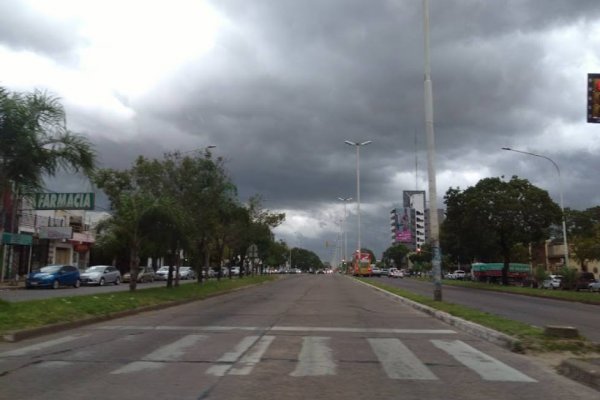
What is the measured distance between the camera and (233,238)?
4709cm

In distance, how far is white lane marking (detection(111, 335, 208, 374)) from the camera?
29.0ft

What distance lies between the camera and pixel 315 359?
32.2 ft

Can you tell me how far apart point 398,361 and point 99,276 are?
3676 cm

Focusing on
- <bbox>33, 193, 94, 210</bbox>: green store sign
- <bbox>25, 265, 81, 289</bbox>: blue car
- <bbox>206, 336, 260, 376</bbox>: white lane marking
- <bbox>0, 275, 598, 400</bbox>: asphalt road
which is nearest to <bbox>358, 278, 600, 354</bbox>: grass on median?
<bbox>0, 275, 598, 400</bbox>: asphalt road

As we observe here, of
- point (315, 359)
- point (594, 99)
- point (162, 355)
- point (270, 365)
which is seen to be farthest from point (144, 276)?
point (270, 365)

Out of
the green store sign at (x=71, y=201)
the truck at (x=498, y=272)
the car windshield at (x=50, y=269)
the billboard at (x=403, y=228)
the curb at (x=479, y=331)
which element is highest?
the billboard at (x=403, y=228)

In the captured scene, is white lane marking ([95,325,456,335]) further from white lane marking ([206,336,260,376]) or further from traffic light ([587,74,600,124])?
traffic light ([587,74,600,124])

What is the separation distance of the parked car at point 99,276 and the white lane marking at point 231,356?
3271 cm

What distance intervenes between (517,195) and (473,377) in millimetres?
41642

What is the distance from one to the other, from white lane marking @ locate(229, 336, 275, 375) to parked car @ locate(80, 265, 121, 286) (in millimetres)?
32844

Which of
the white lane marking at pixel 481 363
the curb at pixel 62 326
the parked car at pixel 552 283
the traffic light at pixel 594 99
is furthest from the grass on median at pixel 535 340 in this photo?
the parked car at pixel 552 283

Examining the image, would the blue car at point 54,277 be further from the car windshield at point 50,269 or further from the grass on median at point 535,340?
the grass on median at point 535,340

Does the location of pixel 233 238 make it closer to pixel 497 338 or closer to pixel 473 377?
pixel 497 338

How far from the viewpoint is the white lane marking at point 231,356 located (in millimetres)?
8641
